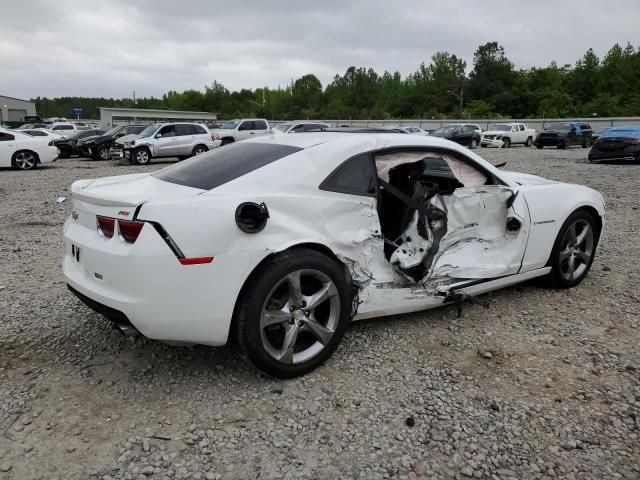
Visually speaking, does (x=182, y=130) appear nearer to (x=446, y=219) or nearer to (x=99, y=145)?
(x=99, y=145)

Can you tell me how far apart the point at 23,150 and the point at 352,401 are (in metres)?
17.7

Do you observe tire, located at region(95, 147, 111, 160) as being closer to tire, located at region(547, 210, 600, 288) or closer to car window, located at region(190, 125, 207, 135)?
car window, located at region(190, 125, 207, 135)

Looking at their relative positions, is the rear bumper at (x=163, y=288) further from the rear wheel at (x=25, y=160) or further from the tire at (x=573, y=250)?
the rear wheel at (x=25, y=160)

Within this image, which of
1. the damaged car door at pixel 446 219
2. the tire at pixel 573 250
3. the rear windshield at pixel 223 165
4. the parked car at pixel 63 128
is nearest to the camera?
the rear windshield at pixel 223 165

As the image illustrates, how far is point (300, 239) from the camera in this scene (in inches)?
120

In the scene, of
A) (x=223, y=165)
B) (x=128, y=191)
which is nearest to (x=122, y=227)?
(x=128, y=191)

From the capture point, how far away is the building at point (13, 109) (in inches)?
2689

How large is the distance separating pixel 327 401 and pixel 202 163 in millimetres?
1913

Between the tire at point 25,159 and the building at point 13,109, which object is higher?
the building at point 13,109

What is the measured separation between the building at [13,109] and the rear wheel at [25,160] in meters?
61.2

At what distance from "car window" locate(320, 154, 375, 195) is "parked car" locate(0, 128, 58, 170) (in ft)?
55.2

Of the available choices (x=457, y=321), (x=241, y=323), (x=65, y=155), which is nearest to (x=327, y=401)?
(x=241, y=323)

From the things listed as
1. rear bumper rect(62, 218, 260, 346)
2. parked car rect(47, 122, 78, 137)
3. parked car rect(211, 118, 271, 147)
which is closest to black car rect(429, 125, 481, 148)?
parked car rect(211, 118, 271, 147)

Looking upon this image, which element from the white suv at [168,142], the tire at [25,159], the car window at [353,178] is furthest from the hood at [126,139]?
the car window at [353,178]
